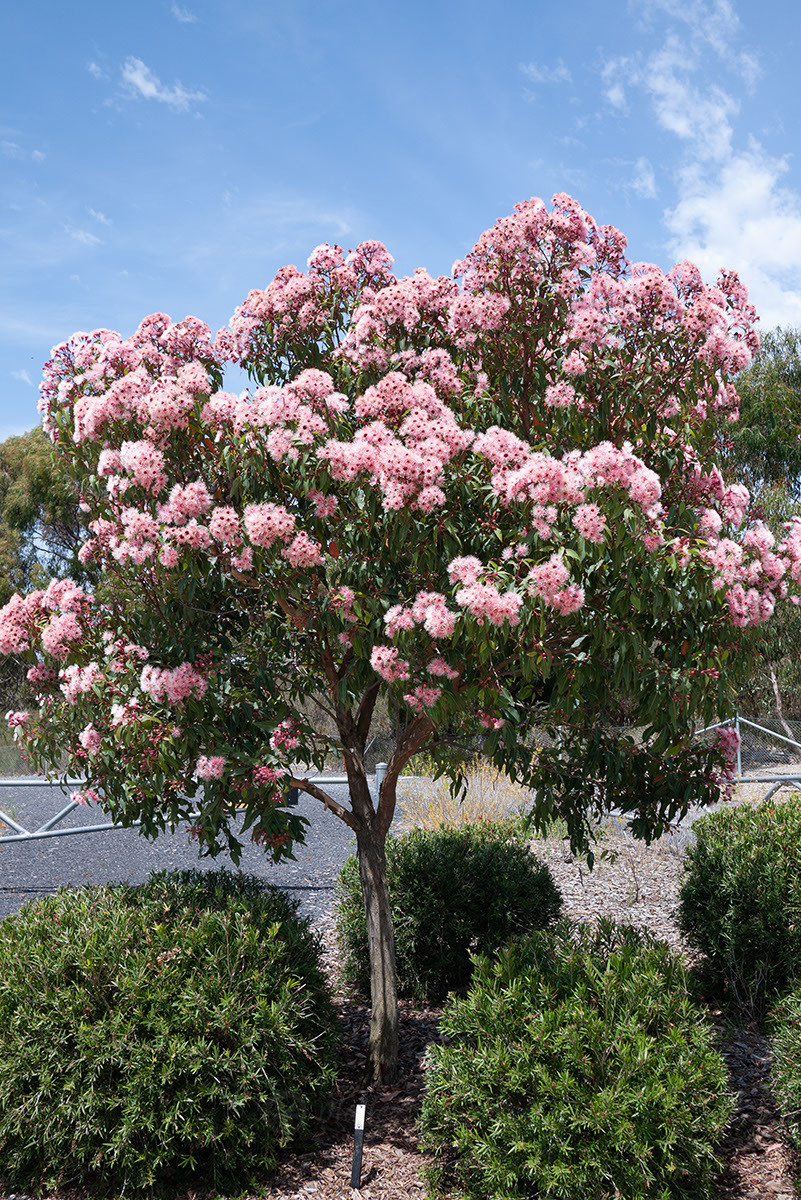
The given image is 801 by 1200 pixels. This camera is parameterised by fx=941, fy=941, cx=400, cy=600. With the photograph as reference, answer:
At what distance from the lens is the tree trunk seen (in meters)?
5.17

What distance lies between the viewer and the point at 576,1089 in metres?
3.79

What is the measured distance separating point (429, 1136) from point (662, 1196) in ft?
3.35

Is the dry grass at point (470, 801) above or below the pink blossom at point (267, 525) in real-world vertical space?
below

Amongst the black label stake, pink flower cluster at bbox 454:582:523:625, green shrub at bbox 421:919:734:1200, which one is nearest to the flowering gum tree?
pink flower cluster at bbox 454:582:523:625

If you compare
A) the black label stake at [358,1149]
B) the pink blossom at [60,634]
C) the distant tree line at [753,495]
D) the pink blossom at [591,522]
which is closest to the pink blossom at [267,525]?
the pink blossom at [591,522]

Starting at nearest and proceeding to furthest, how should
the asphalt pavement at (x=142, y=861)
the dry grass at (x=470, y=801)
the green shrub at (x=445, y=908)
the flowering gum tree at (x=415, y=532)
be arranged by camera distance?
the flowering gum tree at (x=415, y=532)
the green shrub at (x=445, y=908)
the asphalt pavement at (x=142, y=861)
the dry grass at (x=470, y=801)

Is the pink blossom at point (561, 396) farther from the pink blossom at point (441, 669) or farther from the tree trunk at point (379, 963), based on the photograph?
the tree trunk at point (379, 963)

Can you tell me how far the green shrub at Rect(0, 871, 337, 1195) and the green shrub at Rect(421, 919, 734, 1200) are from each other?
721 mm

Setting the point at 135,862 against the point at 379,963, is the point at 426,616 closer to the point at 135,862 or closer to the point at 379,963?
the point at 379,963

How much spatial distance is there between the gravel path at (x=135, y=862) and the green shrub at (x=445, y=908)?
2085 millimetres

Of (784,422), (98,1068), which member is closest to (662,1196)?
(98,1068)

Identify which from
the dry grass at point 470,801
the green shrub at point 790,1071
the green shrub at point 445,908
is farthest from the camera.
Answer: the dry grass at point 470,801

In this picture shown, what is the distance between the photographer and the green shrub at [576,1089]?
3732 millimetres

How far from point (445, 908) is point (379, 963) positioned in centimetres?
96
